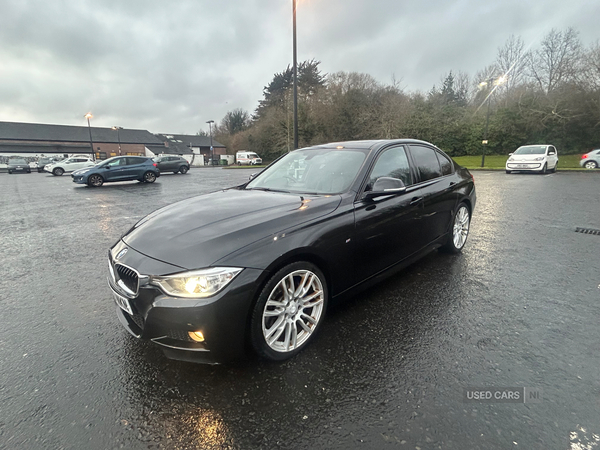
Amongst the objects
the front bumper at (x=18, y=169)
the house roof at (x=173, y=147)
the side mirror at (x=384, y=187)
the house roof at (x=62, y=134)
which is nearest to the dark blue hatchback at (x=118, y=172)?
the side mirror at (x=384, y=187)

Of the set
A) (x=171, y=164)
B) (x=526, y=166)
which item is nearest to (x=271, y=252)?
(x=526, y=166)

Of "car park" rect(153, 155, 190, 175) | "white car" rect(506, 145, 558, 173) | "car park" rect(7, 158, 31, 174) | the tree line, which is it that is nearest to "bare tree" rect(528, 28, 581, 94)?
the tree line

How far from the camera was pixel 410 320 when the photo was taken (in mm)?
3012

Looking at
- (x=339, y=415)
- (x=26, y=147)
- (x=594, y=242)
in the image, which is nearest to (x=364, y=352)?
(x=339, y=415)

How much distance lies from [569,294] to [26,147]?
255 feet

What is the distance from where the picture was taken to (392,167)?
3.64 m

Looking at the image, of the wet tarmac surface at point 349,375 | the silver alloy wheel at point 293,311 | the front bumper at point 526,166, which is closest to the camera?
the wet tarmac surface at point 349,375

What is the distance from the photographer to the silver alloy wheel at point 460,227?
4754 millimetres

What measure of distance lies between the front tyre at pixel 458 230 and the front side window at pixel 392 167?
4.32 feet

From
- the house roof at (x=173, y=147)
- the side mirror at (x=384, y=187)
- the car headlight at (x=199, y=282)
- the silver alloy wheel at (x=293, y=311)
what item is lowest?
the silver alloy wheel at (x=293, y=311)

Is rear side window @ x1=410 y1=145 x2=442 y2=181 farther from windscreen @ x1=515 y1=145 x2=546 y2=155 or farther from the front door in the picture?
windscreen @ x1=515 y1=145 x2=546 y2=155

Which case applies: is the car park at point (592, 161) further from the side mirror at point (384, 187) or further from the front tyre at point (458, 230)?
the side mirror at point (384, 187)

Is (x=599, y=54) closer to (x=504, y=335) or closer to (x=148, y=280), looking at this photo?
(x=504, y=335)

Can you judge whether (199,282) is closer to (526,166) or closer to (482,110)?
(526,166)
